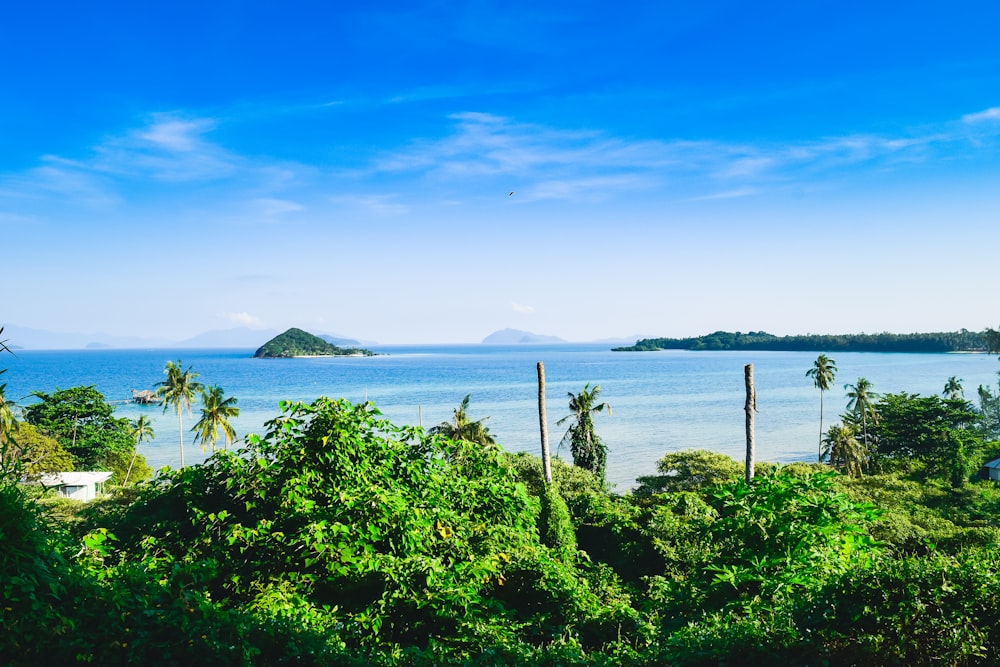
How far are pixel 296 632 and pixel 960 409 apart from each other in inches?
2503

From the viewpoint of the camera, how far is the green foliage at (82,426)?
4644 cm

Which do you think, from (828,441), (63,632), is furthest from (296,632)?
(828,441)

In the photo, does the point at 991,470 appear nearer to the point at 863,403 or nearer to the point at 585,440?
the point at 863,403

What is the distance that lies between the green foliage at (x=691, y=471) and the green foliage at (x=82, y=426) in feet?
130

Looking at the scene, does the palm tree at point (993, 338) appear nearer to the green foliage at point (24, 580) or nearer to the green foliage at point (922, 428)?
the green foliage at point (922, 428)

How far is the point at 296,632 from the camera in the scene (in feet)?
14.8

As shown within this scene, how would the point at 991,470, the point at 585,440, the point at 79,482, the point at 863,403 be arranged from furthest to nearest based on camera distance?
the point at 863,403 < the point at 991,470 < the point at 585,440 < the point at 79,482

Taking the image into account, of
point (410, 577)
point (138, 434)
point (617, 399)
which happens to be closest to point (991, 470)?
point (410, 577)

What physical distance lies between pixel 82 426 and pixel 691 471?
1789 inches

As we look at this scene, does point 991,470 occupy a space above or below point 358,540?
below

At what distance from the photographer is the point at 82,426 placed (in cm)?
4788

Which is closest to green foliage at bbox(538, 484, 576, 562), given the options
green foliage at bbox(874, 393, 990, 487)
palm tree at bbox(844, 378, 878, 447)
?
green foliage at bbox(874, 393, 990, 487)

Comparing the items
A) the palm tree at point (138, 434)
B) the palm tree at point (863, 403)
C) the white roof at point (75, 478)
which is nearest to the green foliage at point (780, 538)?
the white roof at point (75, 478)

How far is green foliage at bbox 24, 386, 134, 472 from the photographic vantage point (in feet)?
152
